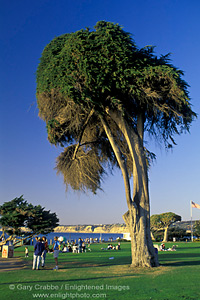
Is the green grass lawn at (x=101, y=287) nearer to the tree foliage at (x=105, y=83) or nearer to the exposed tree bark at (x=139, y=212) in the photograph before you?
the exposed tree bark at (x=139, y=212)

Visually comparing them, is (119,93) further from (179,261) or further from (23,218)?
(23,218)

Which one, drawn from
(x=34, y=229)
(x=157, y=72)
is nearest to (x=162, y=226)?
(x=34, y=229)

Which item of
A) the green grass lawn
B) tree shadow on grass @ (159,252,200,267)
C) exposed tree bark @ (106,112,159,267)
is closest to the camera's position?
the green grass lawn

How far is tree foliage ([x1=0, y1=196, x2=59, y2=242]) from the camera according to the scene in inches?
1065

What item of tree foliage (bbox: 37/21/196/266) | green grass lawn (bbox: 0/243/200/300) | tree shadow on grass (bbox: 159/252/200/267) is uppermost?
tree foliage (bbox: 37/21/196/266)

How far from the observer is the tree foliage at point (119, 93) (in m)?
16.9

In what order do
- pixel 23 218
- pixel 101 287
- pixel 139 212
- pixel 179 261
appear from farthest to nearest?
pixel 23 218 < pixel 179 261 < pixel 139 212 < pixel 101 287

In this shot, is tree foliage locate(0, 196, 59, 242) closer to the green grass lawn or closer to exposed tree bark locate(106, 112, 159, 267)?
exposed tree bark locate(106, 112, 159, 267)

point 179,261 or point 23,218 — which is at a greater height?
point 23,218

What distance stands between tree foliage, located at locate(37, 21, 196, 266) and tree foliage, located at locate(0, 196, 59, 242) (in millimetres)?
10154

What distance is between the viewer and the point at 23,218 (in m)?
27.6

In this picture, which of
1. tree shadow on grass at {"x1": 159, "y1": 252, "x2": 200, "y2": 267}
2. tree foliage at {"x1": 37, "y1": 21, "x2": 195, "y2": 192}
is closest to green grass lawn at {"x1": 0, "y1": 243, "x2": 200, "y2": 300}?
tree shadow on grass at {"x1": 159, "y1": 252, "x2": 200, "y2": 267}

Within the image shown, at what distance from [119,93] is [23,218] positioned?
15.9 metres

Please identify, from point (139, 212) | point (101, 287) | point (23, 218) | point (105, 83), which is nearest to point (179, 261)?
point (139, 212)
